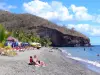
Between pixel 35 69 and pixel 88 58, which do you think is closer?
pixel 35 69

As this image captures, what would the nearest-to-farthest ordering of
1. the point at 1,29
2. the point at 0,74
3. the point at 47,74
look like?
the point at 0,74 < the point at 47,74 < the point at 1,29

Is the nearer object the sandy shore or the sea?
the sandy shore

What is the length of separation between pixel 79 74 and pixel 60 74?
2531 mm

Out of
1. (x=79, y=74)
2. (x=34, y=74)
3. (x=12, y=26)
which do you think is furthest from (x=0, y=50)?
(x=12, y=26)

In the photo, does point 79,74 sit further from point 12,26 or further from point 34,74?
point 12,26

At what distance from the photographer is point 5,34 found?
3756 centimetres

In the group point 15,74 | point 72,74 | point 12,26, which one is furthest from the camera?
point 12,26

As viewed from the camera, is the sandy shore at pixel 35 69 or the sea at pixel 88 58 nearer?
the sandy shore at pixel 35 69

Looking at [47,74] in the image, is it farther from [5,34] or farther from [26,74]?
[5,34]

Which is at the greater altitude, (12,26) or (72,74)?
(12,26)

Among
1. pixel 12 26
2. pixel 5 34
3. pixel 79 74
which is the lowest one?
pixel 79 74

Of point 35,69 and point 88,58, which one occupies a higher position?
point 35,69

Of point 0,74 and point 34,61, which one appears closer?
point 0,74

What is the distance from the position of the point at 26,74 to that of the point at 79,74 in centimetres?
593
